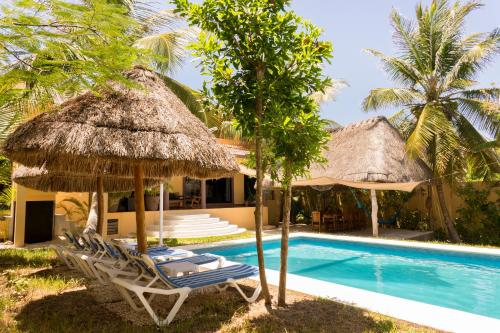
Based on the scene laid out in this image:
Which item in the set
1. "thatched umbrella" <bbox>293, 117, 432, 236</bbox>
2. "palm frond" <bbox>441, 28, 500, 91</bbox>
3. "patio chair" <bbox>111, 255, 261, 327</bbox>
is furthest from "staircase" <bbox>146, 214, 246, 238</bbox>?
"palm frond" <bbox>441, 28, 500, 91</bbox>

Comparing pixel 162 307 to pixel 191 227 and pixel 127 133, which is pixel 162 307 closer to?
pixel 127 133

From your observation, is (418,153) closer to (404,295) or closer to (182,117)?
(404,295)

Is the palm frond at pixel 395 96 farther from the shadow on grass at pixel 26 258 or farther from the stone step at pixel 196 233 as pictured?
the shadow on grass at pixel 26 258

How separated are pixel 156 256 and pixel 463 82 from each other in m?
11.1

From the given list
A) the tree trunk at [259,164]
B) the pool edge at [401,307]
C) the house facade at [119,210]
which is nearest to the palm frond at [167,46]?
the house facade at [119,210]

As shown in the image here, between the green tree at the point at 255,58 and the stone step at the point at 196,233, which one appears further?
the stone step at the point at 196,233

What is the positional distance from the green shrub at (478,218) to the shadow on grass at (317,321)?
31.2 feet

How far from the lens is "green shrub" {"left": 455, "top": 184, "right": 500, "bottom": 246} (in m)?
11.1

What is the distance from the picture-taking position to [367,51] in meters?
12.7

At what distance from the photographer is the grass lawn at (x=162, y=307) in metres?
3.49

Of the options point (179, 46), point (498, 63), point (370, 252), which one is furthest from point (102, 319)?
point (498, 63)

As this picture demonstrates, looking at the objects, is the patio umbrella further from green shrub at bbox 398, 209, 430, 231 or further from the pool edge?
green shrub at bbox 398, 209, 430, 231

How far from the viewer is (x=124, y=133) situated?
453cm

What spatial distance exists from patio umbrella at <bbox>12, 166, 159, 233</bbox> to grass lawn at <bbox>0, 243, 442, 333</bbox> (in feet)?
9.27
